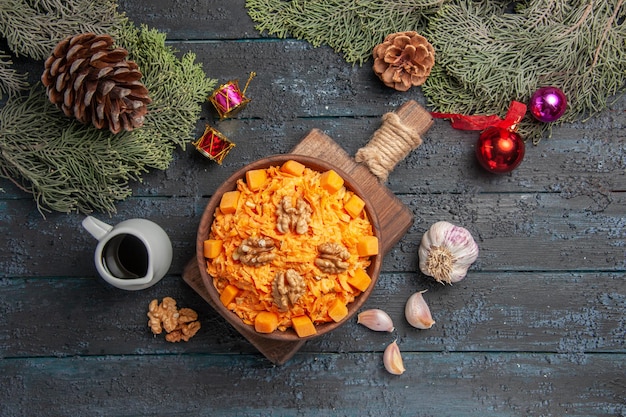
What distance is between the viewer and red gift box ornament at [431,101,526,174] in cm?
151

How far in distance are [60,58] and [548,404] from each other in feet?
4.83

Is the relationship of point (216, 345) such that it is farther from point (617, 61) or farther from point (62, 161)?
point (617, 61)

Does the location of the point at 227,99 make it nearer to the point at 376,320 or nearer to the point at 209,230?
the point at 209,230

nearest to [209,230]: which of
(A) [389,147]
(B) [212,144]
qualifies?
(B) [212,144]

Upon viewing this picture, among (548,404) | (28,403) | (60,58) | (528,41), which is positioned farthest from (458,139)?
(28,403)

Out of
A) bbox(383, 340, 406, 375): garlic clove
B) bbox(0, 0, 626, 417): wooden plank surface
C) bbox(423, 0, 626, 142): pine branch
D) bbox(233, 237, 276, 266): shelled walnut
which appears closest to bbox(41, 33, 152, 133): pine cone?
bbox(0, 0, 626, 417): wooden plank surface

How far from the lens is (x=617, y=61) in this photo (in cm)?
154

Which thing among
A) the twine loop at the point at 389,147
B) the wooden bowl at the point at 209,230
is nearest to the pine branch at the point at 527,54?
the twine loop at the point at 389,147

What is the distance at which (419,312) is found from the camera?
156cm

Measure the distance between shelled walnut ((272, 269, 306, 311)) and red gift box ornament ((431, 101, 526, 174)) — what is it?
602mm

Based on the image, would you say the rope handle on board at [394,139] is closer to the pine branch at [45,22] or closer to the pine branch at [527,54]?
the pine branch at [527,54]

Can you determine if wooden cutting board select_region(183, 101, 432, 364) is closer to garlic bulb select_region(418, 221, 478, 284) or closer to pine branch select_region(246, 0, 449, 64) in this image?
garlic bulb select_region(418, 221, 478, 284)

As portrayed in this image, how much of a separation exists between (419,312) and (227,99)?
2.39 ft

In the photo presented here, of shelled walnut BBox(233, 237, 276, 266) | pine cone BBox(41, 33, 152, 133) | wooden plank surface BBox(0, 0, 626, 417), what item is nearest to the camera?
shelled walnut BBox(233, 237, 276, 266)
